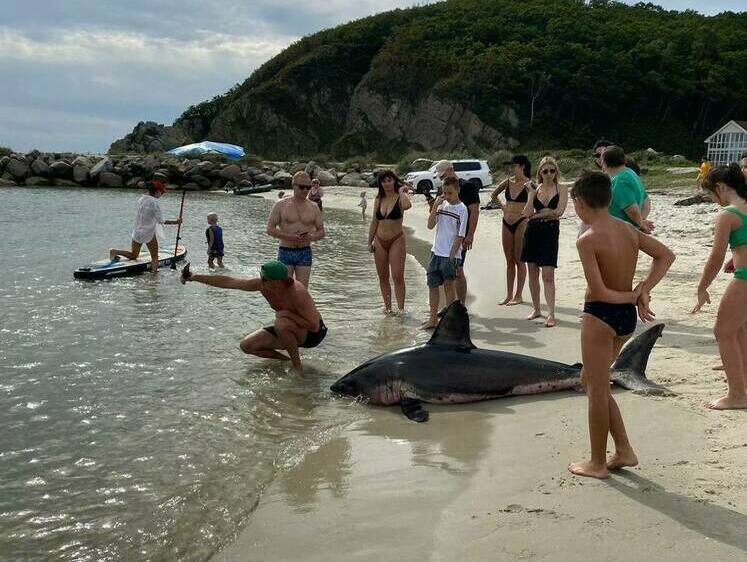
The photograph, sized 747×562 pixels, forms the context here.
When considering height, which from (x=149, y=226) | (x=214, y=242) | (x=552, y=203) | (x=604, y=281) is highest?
(x=552, y=203)

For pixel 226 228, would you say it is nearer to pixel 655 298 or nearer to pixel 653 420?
pixel 655 298

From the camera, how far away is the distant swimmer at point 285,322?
292 inches

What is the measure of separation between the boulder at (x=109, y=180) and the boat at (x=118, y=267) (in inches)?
1613

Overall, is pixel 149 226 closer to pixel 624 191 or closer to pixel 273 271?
pixel 273 271

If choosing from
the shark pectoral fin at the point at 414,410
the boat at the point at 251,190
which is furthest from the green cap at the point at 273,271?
the boat at the point at 251,190

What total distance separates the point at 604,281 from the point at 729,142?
223 ft

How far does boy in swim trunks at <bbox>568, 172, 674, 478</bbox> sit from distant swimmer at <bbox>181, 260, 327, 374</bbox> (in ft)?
12.8

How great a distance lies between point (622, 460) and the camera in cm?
429

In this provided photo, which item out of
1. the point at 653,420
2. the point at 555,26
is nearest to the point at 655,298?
the point at 653,420

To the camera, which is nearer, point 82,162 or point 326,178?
point 326,178

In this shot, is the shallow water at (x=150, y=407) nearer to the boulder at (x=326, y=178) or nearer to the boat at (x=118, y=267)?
the boat at (x=118, y=267)

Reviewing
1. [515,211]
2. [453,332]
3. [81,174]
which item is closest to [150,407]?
[453,332]

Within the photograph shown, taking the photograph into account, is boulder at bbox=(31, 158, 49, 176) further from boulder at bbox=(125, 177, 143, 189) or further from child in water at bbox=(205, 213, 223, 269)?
child in water at bbox=(205, 213, 223, 269)

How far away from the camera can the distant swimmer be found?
292 inches
